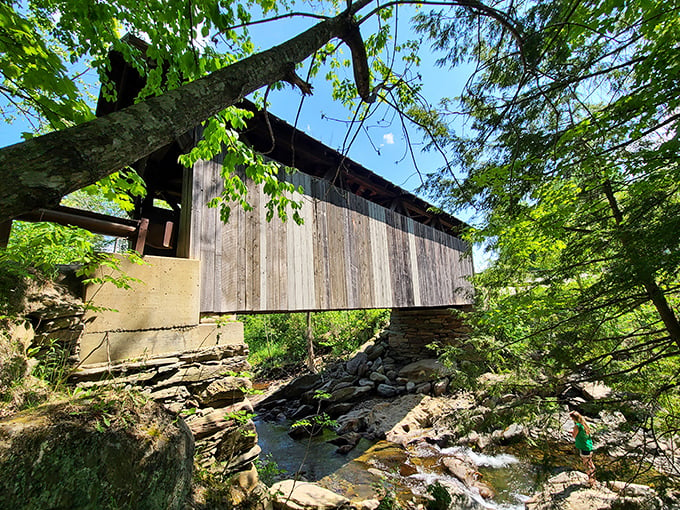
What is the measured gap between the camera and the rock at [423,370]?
8.15m

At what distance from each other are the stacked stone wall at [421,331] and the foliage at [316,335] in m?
3.09

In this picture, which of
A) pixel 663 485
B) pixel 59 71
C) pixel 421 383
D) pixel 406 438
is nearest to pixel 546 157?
pixel 663 485

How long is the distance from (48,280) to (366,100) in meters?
2.83

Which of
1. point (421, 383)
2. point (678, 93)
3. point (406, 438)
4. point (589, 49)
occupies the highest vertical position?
point (589, 49)

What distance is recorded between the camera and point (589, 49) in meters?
2.15

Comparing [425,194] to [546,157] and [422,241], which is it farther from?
[422,241]

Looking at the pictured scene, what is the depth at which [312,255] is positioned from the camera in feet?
14.5

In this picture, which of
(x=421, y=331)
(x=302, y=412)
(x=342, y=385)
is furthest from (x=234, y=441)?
(x=421, y=331)

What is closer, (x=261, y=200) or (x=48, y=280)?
(x=48, y=280)

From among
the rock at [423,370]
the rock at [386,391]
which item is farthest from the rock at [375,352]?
the rock at [386,391]

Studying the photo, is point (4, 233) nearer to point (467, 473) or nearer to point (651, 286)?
point (651, 286)

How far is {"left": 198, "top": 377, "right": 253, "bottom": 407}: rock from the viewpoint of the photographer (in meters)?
2.83

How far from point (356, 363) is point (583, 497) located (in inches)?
289

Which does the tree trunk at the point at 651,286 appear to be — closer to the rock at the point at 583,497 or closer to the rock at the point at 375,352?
the rock at the point at 583,497
